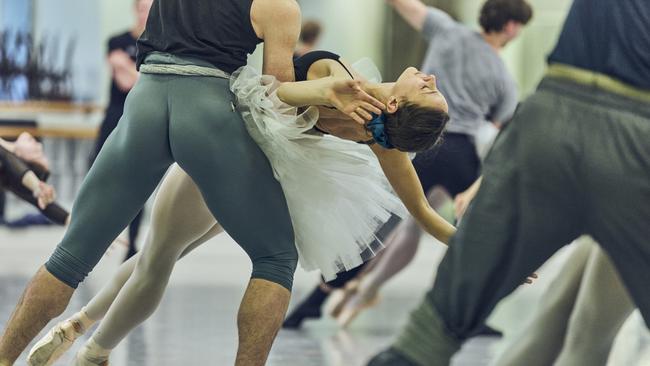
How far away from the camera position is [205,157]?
426 centimetres

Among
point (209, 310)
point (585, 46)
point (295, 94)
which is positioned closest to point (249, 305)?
point (295, 94)

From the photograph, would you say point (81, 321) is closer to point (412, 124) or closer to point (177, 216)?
point (177, 216)

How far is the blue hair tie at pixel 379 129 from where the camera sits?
417cm

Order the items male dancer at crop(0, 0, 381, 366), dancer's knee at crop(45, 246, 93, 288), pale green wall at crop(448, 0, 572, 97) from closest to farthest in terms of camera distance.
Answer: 1. male dancer at crop(0, 0, 381, 366)
2. dancer's knee at crop(45, 246, 93, 288)
3. pale green wall at crop(448, 0, 572, 97)

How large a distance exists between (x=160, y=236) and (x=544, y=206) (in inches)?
73.9

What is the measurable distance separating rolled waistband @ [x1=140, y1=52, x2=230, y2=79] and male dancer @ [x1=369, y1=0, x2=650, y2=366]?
143 centimetres

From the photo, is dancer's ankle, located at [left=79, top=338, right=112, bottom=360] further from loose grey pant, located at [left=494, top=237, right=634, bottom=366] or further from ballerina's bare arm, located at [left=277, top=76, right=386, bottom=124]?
loose grey pant, located at [left=494, top=237, right=634, bottom=366]

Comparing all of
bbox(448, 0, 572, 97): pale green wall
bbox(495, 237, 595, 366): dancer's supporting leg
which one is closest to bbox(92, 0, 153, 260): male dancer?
bbox(495, 237, 595, 366): dancer's supporting leg

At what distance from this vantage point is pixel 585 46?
310 cm

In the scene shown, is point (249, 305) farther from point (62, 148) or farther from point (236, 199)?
point (62, 148)

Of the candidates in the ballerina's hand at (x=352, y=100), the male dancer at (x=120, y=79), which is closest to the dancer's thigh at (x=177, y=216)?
the ballerina's hand at (x=352, y=100)

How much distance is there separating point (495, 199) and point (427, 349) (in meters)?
0.36

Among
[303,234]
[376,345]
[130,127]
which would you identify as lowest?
[376,345]

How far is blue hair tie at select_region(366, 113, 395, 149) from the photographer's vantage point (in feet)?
13.7
